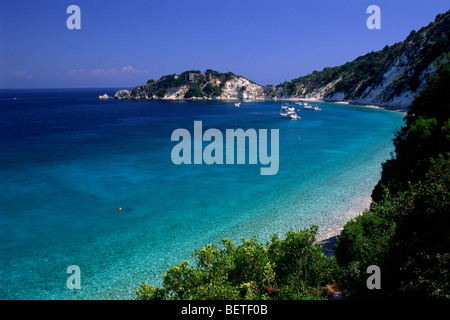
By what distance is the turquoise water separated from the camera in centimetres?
1956

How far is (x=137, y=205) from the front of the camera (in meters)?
29.4

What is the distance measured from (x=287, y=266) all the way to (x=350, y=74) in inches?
6365

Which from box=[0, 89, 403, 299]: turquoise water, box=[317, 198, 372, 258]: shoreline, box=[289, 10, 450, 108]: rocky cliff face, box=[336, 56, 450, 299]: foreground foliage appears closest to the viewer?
box=[336, 56, 450, 299]: foreground foliage

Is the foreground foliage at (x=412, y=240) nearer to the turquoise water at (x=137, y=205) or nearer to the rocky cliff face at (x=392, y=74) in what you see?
the turquoise water at (x=137, y=205)

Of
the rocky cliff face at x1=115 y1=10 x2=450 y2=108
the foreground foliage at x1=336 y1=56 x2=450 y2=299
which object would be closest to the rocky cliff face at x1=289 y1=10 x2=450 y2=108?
the rocky cliff face at x1=115 y1=10 x2=450 y2=108

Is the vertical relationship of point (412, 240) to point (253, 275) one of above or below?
above

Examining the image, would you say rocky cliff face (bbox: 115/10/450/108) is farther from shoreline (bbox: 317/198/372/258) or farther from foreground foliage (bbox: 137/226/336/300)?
foreground foliage (bbox: 137/226/336/300)

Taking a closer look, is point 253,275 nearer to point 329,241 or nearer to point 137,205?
point 329,241

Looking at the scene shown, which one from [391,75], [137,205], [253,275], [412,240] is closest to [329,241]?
[412,240]

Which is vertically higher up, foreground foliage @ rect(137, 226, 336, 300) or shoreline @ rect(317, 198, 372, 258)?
foreground foliage @ rect(137, 226, 336, 300)

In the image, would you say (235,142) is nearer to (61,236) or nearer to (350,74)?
(61,236)

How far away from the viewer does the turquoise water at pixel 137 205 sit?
19.6 meters

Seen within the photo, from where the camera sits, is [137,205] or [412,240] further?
[137,205]

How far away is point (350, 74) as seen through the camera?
153 meters
